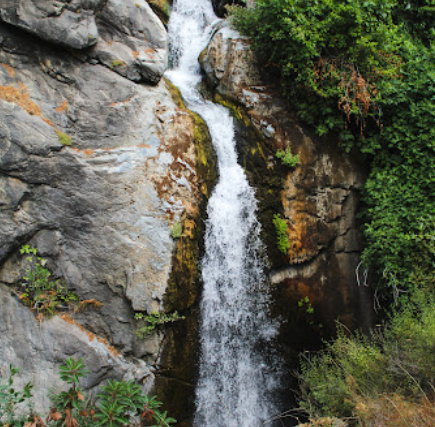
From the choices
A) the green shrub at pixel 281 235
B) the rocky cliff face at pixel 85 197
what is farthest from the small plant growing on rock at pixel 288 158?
the rocky cliff face at pixel 85 197

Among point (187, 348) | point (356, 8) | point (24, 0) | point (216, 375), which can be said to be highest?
point (356, 8)

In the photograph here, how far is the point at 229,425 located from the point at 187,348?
50.8 inches

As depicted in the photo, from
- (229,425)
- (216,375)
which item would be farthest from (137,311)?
(229,425)

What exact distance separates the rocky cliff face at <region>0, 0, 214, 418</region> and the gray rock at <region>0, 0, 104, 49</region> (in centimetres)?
1

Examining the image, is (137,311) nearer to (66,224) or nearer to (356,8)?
(66,224)

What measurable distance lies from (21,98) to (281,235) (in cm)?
459

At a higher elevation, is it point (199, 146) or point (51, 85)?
point (51, 85)

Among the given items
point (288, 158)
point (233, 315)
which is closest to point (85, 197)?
point (233, 315)

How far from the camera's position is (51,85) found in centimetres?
543

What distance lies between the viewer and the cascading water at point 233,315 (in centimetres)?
529

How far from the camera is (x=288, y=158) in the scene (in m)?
6.43

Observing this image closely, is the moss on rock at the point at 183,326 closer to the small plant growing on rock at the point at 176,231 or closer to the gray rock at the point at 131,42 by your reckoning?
the small plant growing on rock at the point at 176,231

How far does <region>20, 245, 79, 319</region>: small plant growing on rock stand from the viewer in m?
4.79

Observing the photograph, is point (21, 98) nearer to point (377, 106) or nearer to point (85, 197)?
point (85, 197)
